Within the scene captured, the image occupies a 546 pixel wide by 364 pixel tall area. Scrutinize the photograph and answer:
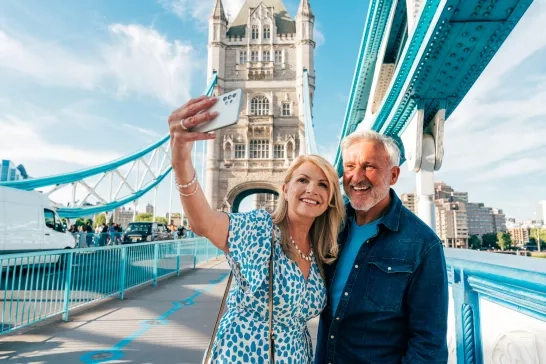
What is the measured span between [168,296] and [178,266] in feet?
8.83

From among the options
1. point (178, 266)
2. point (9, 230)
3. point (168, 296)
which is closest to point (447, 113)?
point (168, 296)

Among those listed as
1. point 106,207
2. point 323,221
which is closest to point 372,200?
point 323,221

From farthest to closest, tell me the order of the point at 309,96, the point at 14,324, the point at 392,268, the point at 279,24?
the point at 279,24
the point at 309,96
the point at 14,324
the point at 392,268

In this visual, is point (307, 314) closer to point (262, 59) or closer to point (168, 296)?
point (168, 296)

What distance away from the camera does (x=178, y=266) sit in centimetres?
813

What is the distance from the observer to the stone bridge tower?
26.5 m

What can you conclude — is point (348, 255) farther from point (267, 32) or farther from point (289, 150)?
point (267, 32)

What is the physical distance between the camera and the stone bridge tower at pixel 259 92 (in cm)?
2648

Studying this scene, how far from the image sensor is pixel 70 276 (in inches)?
175

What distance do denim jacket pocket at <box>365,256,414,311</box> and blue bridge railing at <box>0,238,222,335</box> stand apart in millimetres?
3603

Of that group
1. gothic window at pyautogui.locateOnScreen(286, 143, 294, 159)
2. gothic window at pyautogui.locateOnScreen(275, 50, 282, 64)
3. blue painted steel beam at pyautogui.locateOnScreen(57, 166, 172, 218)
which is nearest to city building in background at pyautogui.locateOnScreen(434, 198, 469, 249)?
gothic window at pyautogui.locateOnScreen(286, 143, 294, 159)

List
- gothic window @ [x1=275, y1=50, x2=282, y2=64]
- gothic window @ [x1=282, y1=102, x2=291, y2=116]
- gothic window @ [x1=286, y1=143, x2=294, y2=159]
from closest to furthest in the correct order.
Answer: gothic window @ [x1=286, y1=143, x2=294, y2=159]
gothic window @ [x1=282, y1=102, x2=291, y2=116]
gothic window @ [x1=275, y1=50, x2=282, y2=64]

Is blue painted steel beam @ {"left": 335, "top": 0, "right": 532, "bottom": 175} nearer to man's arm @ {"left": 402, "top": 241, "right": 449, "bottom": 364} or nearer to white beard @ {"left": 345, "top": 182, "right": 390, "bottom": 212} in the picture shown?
white beard @ {"left": 345, "top": 182, "right": 390, "bottom": 212}

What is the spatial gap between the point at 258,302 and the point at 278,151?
26.2m
